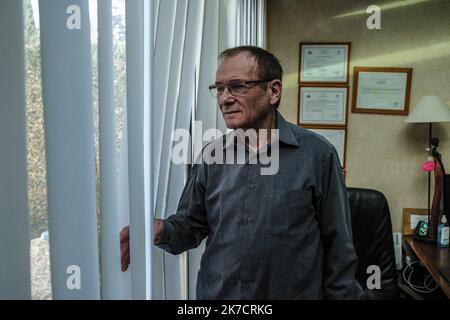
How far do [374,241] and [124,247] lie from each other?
1.82 metres

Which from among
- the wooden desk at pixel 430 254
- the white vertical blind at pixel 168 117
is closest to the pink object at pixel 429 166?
the wooden desk at pixel 430 254

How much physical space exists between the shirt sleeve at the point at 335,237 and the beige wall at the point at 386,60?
1.63 m

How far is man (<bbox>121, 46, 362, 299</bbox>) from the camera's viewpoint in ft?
3.59

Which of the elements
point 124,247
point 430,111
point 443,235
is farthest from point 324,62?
point 124,247

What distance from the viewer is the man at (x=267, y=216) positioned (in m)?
1.09

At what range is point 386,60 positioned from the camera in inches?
102

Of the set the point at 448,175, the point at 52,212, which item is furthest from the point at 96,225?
the point at 448,175

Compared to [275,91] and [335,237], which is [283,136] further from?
[335,237]

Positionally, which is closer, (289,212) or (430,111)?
(289,212)

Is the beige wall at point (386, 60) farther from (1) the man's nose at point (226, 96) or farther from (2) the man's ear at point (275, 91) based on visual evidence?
(1) the man's nose at point (226, 96)

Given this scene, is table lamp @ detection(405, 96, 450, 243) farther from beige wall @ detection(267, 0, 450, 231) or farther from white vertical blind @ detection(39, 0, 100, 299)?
white vertical blind @ detection(39, 0, 100, 299)

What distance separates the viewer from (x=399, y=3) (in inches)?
99.2

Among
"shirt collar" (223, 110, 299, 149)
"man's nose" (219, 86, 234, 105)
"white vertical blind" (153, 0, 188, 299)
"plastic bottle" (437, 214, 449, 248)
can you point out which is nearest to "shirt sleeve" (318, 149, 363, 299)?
"shirt collar" (223, 110, 299, 149)
